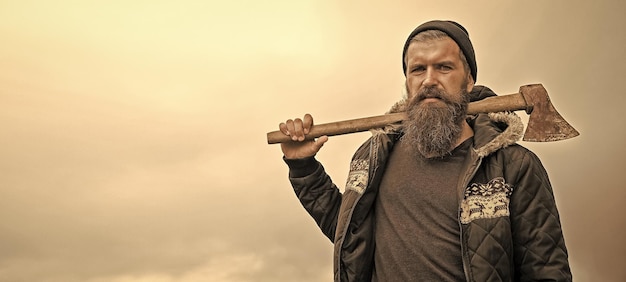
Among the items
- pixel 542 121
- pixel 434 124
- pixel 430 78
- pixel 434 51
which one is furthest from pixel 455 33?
pixel 542 121

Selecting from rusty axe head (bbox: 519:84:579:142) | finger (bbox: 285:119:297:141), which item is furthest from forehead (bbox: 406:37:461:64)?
finger (bbox: 285:119:297:141)

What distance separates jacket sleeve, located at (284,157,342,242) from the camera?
269 cm

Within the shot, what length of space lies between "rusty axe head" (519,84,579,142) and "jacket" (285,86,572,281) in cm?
11

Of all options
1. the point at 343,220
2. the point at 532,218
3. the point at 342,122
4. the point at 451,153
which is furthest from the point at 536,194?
the point at 342,122

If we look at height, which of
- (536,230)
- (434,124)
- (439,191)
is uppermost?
(434,124)

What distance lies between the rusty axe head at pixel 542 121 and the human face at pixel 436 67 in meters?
0.31

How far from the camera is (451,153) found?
2.48 meters

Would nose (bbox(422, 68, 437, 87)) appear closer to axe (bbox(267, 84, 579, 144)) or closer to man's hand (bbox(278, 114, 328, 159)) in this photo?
axe (bbox(267, 84, 579, 144))

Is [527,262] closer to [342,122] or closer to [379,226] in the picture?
[379,226]

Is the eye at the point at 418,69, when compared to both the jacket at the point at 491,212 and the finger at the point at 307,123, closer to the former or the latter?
the jacket at the point at 491,212

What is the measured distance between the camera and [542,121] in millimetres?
2516

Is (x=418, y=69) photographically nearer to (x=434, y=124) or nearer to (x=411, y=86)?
(x=411, y=86)

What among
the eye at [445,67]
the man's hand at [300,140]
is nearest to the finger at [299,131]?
the man's hand at [300,140]

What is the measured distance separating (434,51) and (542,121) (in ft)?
1.83
